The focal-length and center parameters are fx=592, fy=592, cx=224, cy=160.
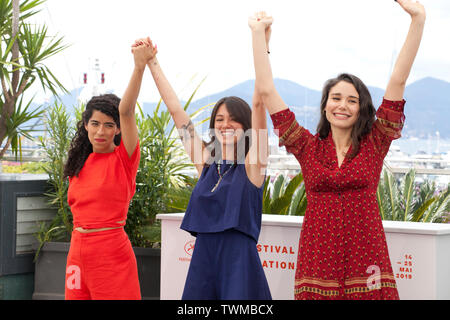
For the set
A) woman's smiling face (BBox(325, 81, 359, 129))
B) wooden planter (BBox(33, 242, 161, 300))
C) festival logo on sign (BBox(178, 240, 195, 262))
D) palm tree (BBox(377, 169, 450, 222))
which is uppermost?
woman's smiling face (BBox(325, 81, 359, 129))

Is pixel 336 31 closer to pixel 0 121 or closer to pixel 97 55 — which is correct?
pixel 97 55

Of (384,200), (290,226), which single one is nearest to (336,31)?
(384,200)

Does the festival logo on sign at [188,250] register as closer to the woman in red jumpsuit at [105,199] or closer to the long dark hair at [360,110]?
the woman in red jumpsuit at [105,199]

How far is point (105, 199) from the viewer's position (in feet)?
7.75

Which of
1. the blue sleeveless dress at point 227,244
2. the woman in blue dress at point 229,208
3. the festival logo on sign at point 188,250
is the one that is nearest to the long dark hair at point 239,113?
the woman in blue dress at point 229,208

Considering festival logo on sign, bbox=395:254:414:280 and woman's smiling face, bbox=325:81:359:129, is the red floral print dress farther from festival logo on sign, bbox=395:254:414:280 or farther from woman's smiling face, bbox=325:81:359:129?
festival logo on sign, bbox=395:254:414:280

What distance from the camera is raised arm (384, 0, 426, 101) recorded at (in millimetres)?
1923

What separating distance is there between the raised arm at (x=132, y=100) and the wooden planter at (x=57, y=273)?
209 cm

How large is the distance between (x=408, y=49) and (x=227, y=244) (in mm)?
889

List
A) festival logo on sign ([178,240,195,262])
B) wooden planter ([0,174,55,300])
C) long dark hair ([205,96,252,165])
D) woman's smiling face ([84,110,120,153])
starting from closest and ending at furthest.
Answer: long dark hair ([205,96,252,165]) < woman's smiling face ([84,110,120,153]) < festival logo on sign ([178,240,195,262]) < wooden planter ([0,174,55,300])

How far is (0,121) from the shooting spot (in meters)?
4.83

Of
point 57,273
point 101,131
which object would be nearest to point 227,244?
point 101,131

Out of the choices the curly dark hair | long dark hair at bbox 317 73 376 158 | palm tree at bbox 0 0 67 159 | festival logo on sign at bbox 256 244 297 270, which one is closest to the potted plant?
palm tree at bbox 0 0 67 159
